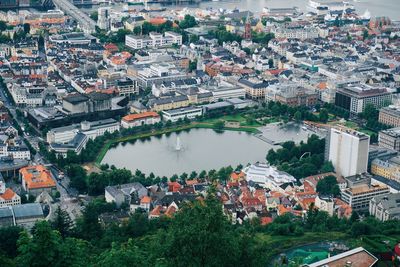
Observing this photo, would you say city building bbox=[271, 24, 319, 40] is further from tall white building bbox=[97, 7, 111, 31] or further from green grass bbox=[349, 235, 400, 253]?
green grass bbox=[349, 235, 400, 253]

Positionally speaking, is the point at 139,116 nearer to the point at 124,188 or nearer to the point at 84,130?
the point at 84,130

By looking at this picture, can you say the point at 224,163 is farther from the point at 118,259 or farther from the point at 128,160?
the point at 118,259

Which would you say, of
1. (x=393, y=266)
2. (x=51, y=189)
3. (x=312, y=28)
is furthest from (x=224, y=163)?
(x=312, y=28)

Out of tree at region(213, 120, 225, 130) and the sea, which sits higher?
the sea

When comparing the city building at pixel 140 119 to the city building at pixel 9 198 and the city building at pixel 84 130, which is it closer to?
the city building at pixel 84 130

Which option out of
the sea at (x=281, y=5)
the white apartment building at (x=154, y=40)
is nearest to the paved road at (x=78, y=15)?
the sea at (x=281, y=5)

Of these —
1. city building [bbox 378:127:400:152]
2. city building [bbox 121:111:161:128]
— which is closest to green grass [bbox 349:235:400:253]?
city building [bbox 378:127:400:152]
